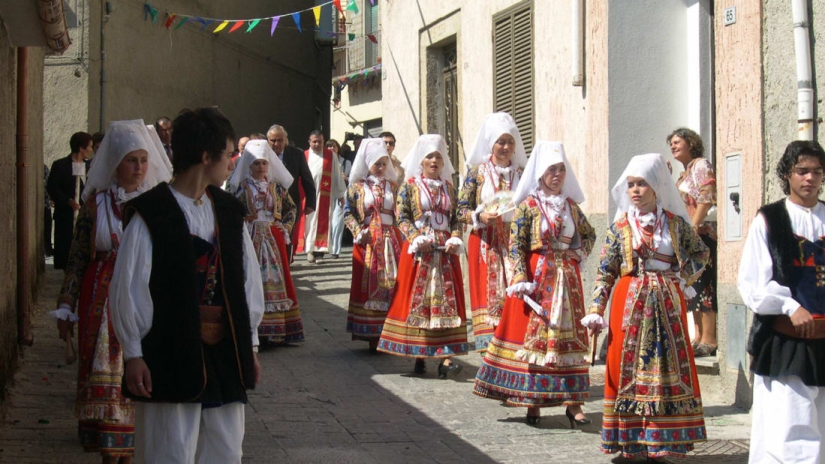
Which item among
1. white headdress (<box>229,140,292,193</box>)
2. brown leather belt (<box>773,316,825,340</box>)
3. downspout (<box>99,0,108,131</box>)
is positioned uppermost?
downspout (<box>99,0,108,131</box>)

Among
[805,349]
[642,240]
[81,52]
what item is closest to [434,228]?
[642,240]

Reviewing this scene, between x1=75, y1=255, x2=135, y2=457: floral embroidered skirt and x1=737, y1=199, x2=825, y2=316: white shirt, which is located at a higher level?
x1=737, y1=199, x2=825, y2=316: white shirt

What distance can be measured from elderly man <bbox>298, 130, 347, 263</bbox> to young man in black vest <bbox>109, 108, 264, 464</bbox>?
12.2 m

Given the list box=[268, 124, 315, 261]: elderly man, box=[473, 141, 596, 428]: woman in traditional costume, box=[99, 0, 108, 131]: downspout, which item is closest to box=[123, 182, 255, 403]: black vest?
box=[473, 141, 596, 428]: woman in traditional costume

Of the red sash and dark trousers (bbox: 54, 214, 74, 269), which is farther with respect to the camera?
the red sash

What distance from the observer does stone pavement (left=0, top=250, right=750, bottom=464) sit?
6629 mm

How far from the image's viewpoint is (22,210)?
30.2 feet

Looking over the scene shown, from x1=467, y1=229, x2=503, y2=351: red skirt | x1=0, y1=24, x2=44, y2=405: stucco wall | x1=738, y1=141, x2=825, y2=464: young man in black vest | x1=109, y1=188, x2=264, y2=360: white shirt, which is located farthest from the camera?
x1=467, y1=229, x2=503, y2=351: red skirt

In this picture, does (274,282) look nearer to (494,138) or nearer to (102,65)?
(494,138)

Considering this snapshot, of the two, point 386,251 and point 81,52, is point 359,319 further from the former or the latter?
point 81,52

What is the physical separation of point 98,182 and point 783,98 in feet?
14.7

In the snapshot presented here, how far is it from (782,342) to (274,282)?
18.2ft

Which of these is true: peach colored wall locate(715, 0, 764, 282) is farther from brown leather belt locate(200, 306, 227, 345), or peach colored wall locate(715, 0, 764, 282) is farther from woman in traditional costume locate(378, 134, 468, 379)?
brown leather belt locate(200, 306, 227, 345)

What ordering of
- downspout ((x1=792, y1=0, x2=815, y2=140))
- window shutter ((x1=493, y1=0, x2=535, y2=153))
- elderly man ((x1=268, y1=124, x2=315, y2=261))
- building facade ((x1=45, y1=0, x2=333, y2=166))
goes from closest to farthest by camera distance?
downspout ((x1=792, y1=0, x2=815, y2=140))
window shutter ((x1=493, y1=0, x2=535, y2=153))
elderly man ((x1=268, y1=124, x2=315, y2=261))
building facade ((x1=45, y1=0, x2=333, y2=166))
